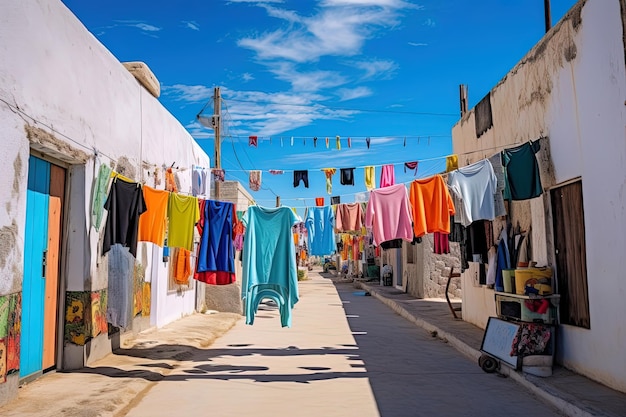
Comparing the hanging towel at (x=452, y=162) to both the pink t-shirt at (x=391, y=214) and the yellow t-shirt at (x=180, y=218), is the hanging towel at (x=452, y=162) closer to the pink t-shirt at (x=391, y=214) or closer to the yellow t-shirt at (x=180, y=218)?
the pink t-shirt at (x=391, y=214)

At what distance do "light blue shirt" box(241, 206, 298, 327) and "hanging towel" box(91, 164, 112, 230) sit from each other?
2301 mm

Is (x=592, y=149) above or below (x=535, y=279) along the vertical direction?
above

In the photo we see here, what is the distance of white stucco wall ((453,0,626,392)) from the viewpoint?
250 inches

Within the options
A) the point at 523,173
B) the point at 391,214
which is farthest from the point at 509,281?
the point at 391,214

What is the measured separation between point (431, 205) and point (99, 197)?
18.0 ft

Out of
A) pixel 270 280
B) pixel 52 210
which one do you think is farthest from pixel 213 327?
pixel 52 210

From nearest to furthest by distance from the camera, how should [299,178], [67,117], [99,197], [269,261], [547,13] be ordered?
[67,117], [99,197], [269,261], [547,13], [299,178]

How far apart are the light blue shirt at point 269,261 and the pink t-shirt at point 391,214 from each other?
6.32 ft

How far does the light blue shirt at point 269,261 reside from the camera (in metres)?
9.14

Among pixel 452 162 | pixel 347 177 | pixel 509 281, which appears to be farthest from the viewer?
pixel 347 177

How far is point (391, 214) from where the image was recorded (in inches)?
408

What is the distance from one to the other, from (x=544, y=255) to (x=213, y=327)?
7733 mm

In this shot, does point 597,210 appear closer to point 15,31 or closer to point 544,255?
point 544,255

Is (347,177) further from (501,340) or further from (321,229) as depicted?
(501,340)
